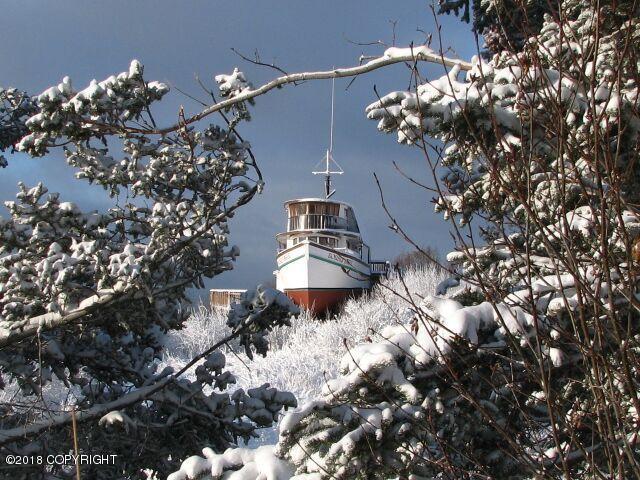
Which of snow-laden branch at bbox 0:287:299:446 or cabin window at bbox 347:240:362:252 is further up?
cabin window at bbox 347:240:362:252

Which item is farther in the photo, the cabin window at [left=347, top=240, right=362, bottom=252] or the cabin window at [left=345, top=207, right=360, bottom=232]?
the cabin window at [left=345, top=207, right=360, bottom=232]

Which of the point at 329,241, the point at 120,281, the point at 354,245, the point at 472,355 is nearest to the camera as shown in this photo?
the point at 472,355

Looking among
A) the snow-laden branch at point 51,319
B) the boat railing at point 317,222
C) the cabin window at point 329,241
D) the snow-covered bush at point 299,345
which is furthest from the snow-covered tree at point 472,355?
the cabin window at point 329,241

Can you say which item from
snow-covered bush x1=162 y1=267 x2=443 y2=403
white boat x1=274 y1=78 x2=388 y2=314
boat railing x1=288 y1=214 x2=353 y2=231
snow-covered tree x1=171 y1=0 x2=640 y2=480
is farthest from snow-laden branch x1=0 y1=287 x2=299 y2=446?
boat railing x1=288 y1=214 x2=353 y2=231

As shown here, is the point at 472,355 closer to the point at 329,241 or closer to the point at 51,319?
the point at 51,319

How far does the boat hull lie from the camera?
29.1m

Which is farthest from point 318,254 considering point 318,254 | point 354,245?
point 354,245

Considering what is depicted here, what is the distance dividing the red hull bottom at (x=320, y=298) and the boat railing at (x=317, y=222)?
3316 millimetres

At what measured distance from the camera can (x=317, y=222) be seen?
30203mm

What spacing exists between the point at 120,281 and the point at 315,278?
2444cm

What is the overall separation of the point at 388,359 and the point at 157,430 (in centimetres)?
381

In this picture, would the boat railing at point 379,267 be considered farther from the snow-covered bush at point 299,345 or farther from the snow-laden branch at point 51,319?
the snow-laden branch at point 51,319

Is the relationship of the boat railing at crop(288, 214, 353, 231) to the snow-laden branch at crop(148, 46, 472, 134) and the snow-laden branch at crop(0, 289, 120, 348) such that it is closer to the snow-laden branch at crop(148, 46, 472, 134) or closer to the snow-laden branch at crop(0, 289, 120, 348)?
the snow-laden branch at crop(0, 289, 120, 348)

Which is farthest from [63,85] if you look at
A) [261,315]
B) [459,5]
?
[459,5]
